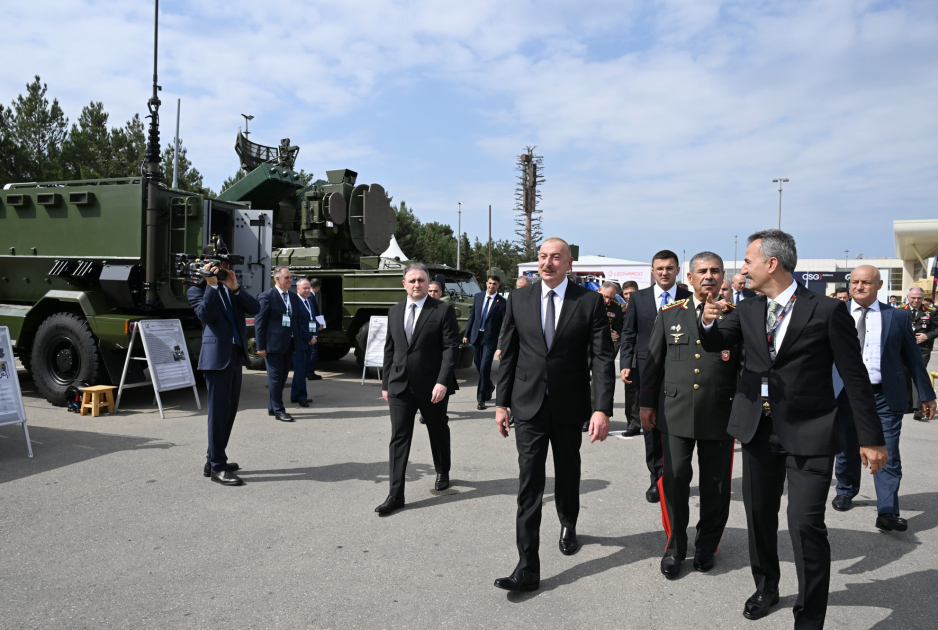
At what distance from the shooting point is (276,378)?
8.07 meters

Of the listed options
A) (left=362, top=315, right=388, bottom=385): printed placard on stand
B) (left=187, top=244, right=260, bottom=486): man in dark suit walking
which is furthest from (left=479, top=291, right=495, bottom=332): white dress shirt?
(left=187, top=244, right=260, bottom=486): man in dark suit walking

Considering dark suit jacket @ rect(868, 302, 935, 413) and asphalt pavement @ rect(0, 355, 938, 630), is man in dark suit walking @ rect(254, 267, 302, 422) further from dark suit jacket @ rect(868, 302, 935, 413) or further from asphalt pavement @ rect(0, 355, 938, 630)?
dark suit jacket @ rect(868, 302, 935, 413)

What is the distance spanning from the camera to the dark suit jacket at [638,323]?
5.21 metres

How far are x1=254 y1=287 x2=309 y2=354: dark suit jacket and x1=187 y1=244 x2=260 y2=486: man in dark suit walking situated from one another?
252cm

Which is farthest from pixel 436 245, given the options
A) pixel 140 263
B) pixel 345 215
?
pixel 140 263

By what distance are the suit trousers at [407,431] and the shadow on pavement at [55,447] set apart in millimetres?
2943

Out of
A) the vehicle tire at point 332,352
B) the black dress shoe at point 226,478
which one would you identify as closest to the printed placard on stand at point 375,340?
the vehicle tire at point 332,352

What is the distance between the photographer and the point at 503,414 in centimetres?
383

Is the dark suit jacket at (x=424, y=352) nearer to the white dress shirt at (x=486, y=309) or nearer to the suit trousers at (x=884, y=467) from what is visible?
the suit trousers at (x=884, y=467)

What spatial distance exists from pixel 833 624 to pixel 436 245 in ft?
170

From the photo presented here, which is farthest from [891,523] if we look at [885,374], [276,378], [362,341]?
[362,341]

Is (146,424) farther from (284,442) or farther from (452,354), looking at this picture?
(452,354)

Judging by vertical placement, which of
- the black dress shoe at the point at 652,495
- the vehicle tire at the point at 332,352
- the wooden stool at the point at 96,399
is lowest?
the black dress shoe at the point at 652,495

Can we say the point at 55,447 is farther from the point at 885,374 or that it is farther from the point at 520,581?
the point at 885,374
